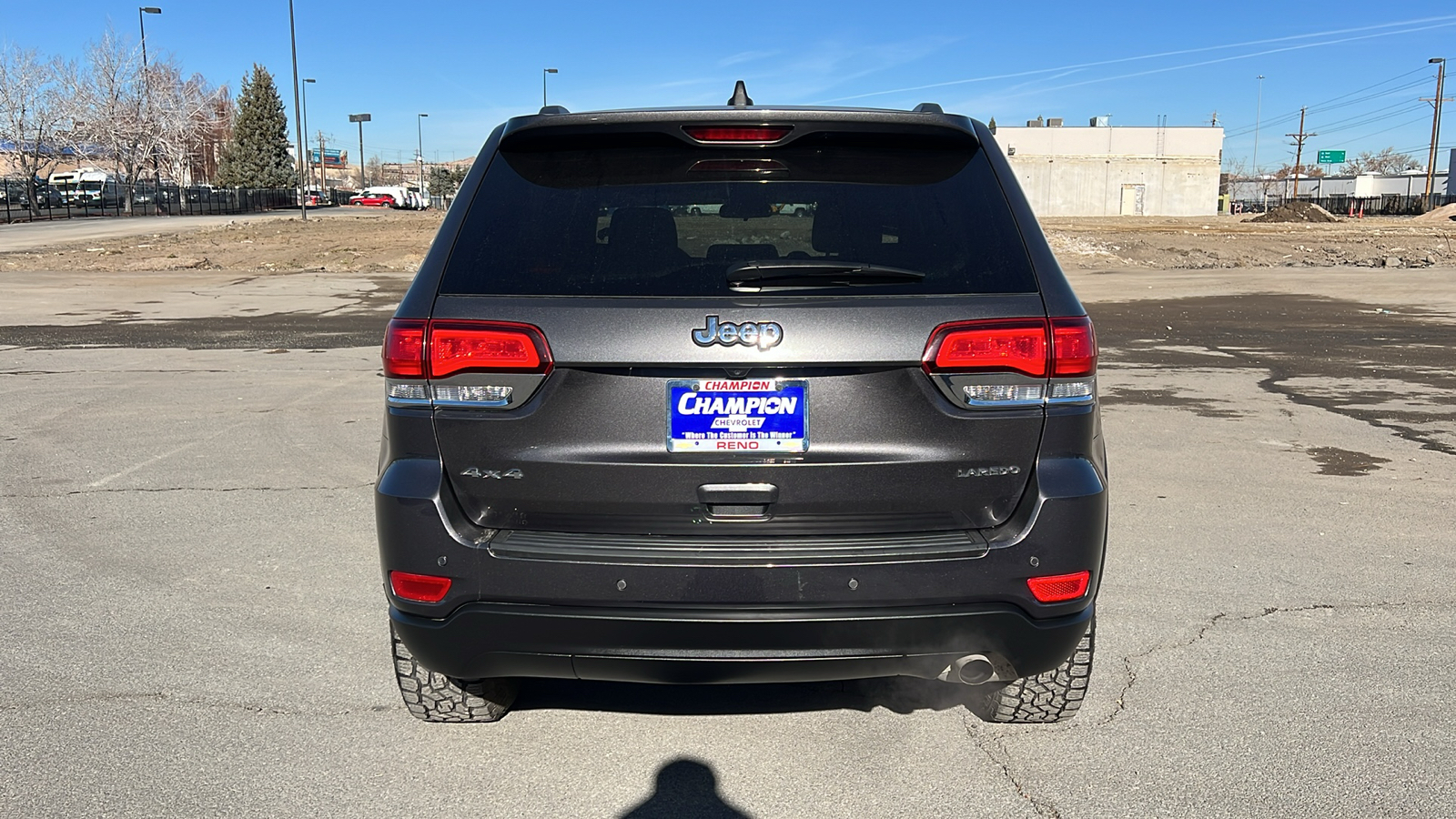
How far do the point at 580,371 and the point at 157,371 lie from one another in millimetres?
9378

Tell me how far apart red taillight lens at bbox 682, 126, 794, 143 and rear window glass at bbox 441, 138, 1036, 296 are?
1.4 inches

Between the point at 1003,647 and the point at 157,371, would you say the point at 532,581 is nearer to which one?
the point at 1003,647

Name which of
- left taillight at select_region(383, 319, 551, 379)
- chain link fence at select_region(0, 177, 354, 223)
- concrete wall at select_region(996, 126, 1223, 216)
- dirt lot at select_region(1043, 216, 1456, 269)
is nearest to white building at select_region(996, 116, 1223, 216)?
concrete wall at select_region(996, 126, 1223, 216)

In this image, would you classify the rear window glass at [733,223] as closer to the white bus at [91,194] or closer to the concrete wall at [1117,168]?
the white bus at [91,194]

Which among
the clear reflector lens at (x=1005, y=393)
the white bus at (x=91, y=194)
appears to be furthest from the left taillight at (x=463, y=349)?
the white bus at (x=91, y=194)

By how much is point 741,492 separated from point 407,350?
0.92 metres

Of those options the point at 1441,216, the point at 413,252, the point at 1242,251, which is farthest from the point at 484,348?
the point at 1441,216

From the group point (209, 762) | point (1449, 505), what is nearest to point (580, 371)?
point (209, 762)

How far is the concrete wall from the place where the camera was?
309 feet

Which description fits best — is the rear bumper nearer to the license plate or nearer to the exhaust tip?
the exhaust tip

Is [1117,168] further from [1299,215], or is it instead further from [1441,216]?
[1299,215]

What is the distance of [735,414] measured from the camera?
2.86 meters

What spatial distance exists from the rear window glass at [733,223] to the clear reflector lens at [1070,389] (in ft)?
0.84

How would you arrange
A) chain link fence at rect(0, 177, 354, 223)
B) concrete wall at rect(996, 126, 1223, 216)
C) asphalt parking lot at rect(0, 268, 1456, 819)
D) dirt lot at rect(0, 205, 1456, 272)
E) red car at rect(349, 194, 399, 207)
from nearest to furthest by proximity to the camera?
asphalt parking lot at rect(0, 268, 1456, 819) < dirt lot at rect(0, 205, 1456, 272) < chain link fence at rect(0, 177, 354, 223) < red car at rect(349, 194, 399, 207) < concrete wall at rect(996, 126, 1223, 216)
